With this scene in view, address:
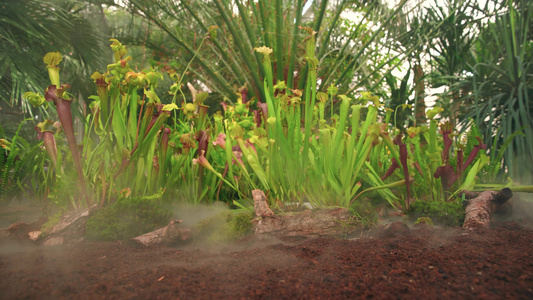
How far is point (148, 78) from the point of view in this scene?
1.31m

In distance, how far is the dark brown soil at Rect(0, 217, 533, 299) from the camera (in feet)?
2.07

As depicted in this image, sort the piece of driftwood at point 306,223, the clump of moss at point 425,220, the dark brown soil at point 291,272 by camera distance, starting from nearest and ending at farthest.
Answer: the dark brown soil at point 291,272, the piece of driftwood at point 306,223, the clump of moss at point 425,220

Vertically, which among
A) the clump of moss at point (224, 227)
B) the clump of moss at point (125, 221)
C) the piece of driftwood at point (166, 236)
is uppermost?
the clump of moss at point (125, 221)

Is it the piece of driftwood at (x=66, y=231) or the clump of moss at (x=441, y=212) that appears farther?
the clump of moss at (x=441, y=212)

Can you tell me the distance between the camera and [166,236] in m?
1.27

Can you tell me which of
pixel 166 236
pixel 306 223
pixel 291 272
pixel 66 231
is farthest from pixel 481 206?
pixel 66 231

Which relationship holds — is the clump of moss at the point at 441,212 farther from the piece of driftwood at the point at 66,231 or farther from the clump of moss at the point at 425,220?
the piece of driftwood at the point at 66,231

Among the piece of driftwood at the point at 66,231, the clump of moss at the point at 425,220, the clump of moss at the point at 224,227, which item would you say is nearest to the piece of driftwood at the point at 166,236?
the clump of moss at the point at 224,227

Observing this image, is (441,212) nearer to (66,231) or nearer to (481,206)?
(481,206)

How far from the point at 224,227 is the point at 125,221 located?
396mm

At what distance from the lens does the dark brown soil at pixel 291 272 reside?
63cm

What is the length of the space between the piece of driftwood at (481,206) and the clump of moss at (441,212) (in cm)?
5

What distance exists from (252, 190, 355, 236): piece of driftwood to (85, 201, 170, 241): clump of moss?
44cm

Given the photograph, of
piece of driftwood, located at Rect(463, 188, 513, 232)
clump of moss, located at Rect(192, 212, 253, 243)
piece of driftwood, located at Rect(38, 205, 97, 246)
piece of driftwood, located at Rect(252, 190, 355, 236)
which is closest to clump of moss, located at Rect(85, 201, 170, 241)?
piece of driftwood, located at Rect(38, 205, 97, 246)
